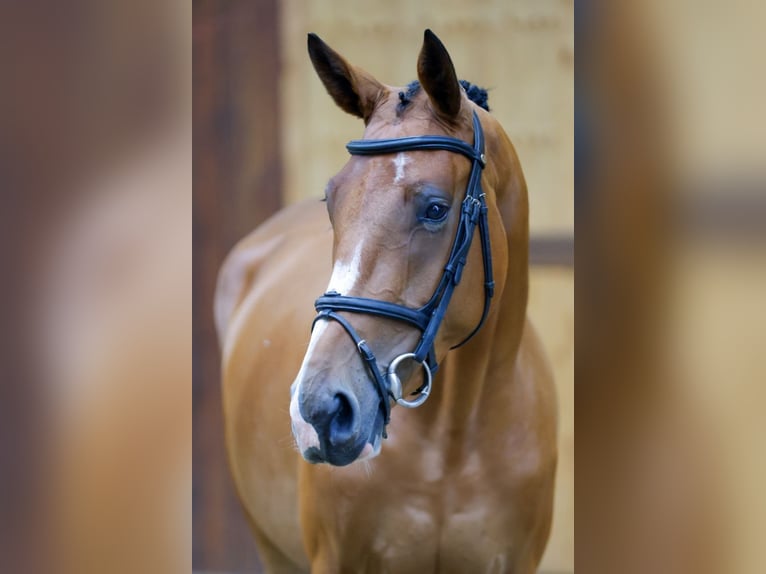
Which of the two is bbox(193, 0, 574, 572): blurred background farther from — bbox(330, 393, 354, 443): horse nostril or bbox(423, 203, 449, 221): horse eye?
bbox(330, 393, 354, 443): horse nostril

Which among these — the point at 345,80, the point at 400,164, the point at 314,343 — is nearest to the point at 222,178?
the point at 345,80

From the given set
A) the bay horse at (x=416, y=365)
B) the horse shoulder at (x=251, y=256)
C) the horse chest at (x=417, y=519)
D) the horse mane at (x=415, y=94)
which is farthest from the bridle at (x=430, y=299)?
the horse shoulder at (x=251, y=256)

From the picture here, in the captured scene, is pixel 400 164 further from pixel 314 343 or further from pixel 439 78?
pixel 314 343

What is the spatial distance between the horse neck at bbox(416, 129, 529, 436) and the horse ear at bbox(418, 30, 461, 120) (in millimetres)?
193

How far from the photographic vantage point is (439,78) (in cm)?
146

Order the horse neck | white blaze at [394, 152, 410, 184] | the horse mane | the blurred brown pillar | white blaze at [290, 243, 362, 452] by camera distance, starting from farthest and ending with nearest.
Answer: the blurred brown pillar → the horse neck → the horse mane → white blaze at [394, 152, 410, 184] → white blaze at [290, 243, 362, 452]

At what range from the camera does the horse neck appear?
168 cm

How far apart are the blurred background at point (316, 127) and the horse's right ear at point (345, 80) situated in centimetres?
165

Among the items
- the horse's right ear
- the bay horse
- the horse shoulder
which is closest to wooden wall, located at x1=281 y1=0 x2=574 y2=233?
the horse shoulder

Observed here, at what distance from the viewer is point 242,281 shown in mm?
3070

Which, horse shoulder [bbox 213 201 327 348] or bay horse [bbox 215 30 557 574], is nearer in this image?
bay horse [bbox 215 30 557 574]
